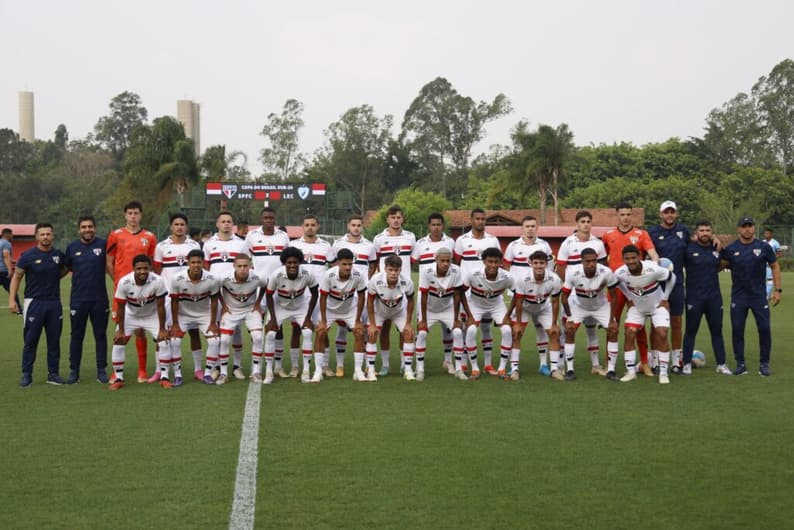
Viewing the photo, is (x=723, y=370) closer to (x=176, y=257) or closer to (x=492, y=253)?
(x=492, y=253)

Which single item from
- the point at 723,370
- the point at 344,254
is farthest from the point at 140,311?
the point at 723,370

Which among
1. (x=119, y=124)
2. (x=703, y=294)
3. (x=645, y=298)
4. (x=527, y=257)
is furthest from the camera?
(x=119, y=124)

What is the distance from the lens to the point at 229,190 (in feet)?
149

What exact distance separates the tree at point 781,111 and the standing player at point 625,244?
65615 mm

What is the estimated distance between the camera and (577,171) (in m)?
67.4

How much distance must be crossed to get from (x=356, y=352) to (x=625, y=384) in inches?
117

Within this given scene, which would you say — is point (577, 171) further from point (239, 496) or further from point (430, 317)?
point (239, 496)

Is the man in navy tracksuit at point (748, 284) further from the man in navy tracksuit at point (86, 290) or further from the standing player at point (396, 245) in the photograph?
the man in navy tracksuit at point (86, 290)

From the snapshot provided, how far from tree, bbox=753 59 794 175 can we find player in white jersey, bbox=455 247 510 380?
66.6 m

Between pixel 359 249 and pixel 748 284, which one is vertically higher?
pixel 359 249

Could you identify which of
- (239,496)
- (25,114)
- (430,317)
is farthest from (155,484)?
(25,114)

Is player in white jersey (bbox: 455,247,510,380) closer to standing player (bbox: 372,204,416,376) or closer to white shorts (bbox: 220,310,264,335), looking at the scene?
standing player (bbox: 372,204,416,376)

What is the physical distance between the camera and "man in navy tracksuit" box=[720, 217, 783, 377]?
10570mm

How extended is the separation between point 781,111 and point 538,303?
68100 mm
